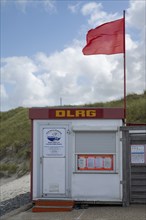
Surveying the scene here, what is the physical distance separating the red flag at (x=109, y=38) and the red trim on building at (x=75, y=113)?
237 cm

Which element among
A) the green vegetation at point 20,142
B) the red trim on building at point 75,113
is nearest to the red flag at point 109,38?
the red trim on building at point 75,113

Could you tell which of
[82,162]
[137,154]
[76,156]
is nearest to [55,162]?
[76,156]

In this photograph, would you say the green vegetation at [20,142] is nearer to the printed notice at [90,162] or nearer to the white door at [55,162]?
the white door at [55,162]

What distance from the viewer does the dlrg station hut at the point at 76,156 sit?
39.0 ft

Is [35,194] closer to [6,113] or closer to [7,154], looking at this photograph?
[7,154]

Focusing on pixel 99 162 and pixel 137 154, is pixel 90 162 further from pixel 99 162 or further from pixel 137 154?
pixel 137 154

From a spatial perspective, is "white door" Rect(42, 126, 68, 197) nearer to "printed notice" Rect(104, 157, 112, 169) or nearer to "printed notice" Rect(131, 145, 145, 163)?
"printed notice" Rect(104, 157, 112, 169)

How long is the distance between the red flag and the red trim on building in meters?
2.37

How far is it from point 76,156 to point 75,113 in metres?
1.14

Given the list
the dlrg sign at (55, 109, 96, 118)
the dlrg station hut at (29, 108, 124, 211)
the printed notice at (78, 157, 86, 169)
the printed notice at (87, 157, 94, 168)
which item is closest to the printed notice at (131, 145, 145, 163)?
the dlrg station hut at (29, 108, 124, 211)

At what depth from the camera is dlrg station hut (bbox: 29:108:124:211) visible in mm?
11875

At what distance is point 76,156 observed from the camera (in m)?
12.0

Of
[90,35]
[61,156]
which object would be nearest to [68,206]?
[61,156]

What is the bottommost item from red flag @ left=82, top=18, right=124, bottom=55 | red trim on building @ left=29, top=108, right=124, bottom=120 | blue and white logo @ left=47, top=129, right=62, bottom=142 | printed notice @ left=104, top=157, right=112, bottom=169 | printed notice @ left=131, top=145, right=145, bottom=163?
printed notice @ left=104, top=157, right=112, bottom=169
